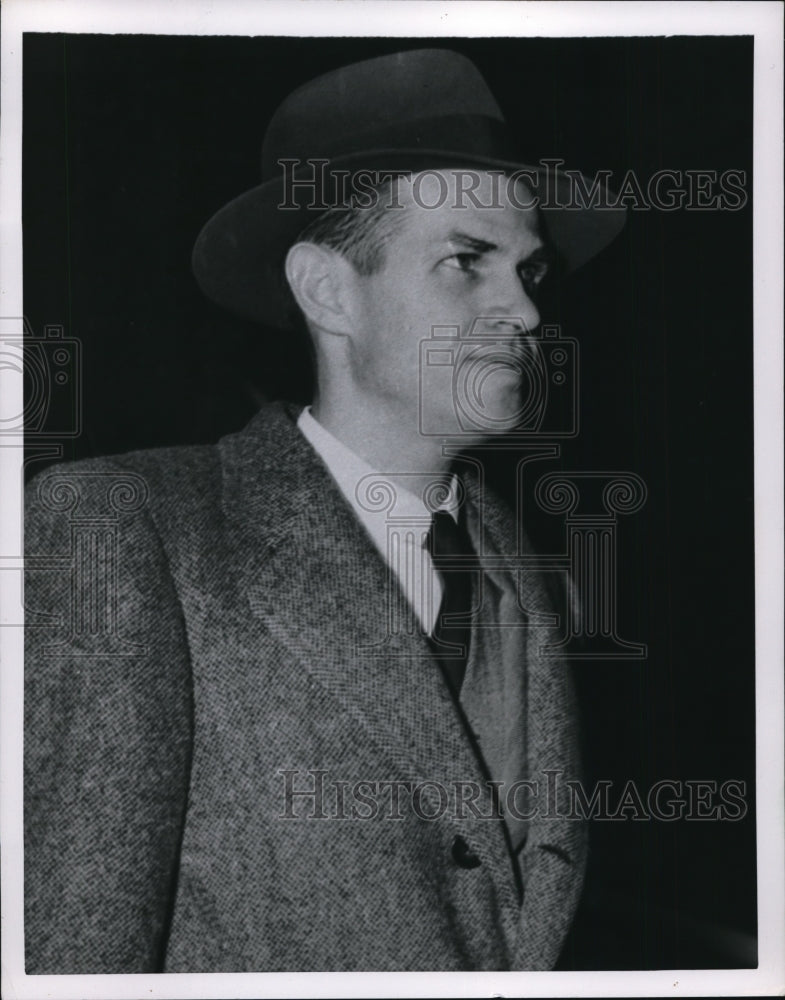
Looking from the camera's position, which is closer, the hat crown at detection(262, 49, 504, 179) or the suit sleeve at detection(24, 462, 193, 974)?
the suit sleeve at detection(24, 462, 193, 974)

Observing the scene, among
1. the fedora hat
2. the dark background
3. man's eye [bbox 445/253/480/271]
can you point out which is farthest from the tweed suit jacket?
man's eye [bbox 445/253/480/271]

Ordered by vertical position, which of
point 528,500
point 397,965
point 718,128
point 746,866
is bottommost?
point 397,965

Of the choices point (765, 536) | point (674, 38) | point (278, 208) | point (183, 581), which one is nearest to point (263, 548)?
point (183, 581)

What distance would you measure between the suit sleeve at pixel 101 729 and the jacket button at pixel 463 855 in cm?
44

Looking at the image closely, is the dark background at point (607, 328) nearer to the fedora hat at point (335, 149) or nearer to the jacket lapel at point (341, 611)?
the fedora hat at point (335, 149)

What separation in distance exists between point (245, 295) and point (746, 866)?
1313 mm

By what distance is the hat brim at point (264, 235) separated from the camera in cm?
169

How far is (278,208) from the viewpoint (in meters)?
1.69

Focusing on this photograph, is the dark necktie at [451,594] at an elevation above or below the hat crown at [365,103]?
below

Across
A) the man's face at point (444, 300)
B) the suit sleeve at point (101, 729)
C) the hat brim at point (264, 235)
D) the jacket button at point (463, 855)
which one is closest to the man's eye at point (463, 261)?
the man's face at point (444, 300)

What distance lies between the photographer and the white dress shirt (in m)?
1.68

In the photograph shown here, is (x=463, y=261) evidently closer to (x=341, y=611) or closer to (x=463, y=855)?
(x=341, y=611)

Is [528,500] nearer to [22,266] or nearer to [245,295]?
[245,295]

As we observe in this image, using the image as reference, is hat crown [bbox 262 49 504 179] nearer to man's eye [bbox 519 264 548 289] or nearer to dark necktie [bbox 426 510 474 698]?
man's eye [bbox 519 264 548 289]
